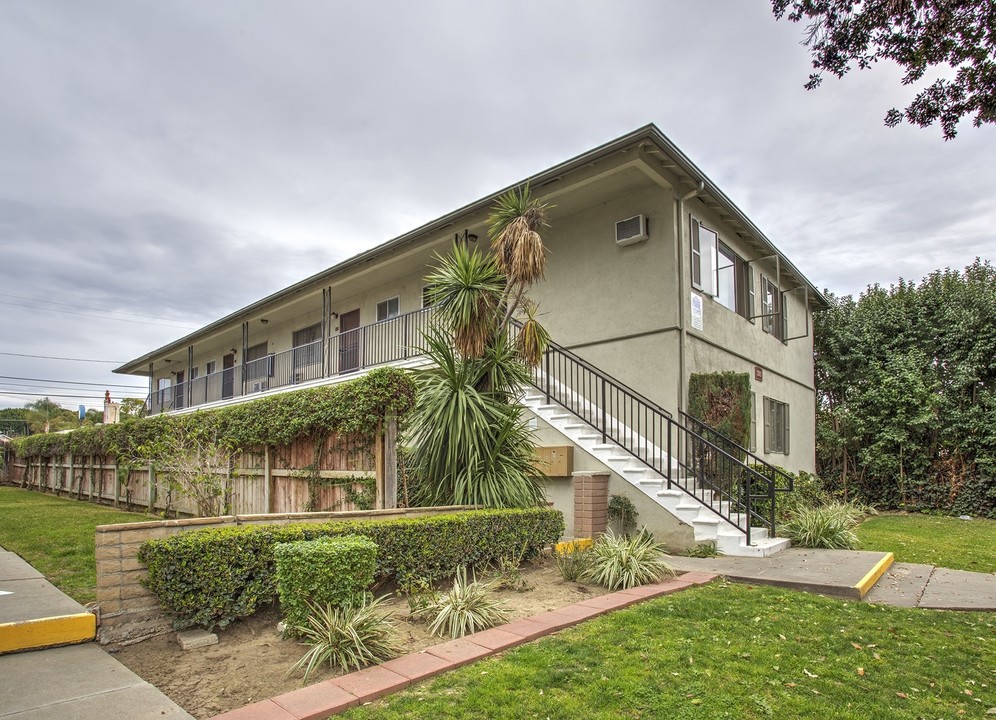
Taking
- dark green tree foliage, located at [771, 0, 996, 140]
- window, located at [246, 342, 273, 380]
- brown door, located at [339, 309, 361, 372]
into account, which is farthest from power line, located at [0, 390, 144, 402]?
dark green tree foliage, located at [771, 0, 996, 140]

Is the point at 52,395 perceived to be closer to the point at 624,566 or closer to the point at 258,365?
the point at 258,365

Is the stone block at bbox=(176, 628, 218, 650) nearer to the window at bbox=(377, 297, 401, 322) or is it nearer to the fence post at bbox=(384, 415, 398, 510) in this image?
the fence post at bbox=(384, 415, 398, 510)

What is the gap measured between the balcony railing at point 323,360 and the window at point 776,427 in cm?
793

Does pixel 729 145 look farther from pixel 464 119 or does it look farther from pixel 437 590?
pixel 437 590

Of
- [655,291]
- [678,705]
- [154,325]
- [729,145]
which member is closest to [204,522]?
[678,705]

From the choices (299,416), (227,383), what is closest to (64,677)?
(299,416)

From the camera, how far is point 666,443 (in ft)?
34.7

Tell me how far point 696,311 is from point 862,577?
5.55m

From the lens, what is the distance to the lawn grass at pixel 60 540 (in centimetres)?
645

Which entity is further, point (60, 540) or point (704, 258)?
point (704, 258)

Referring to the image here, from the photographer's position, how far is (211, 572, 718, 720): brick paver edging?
3.23 m

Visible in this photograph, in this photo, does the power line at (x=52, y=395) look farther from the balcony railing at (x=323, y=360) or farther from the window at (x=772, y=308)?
the window at (x=772, y=308)

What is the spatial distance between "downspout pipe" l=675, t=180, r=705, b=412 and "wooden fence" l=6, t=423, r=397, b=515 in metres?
5.13

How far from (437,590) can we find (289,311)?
16832 mm
